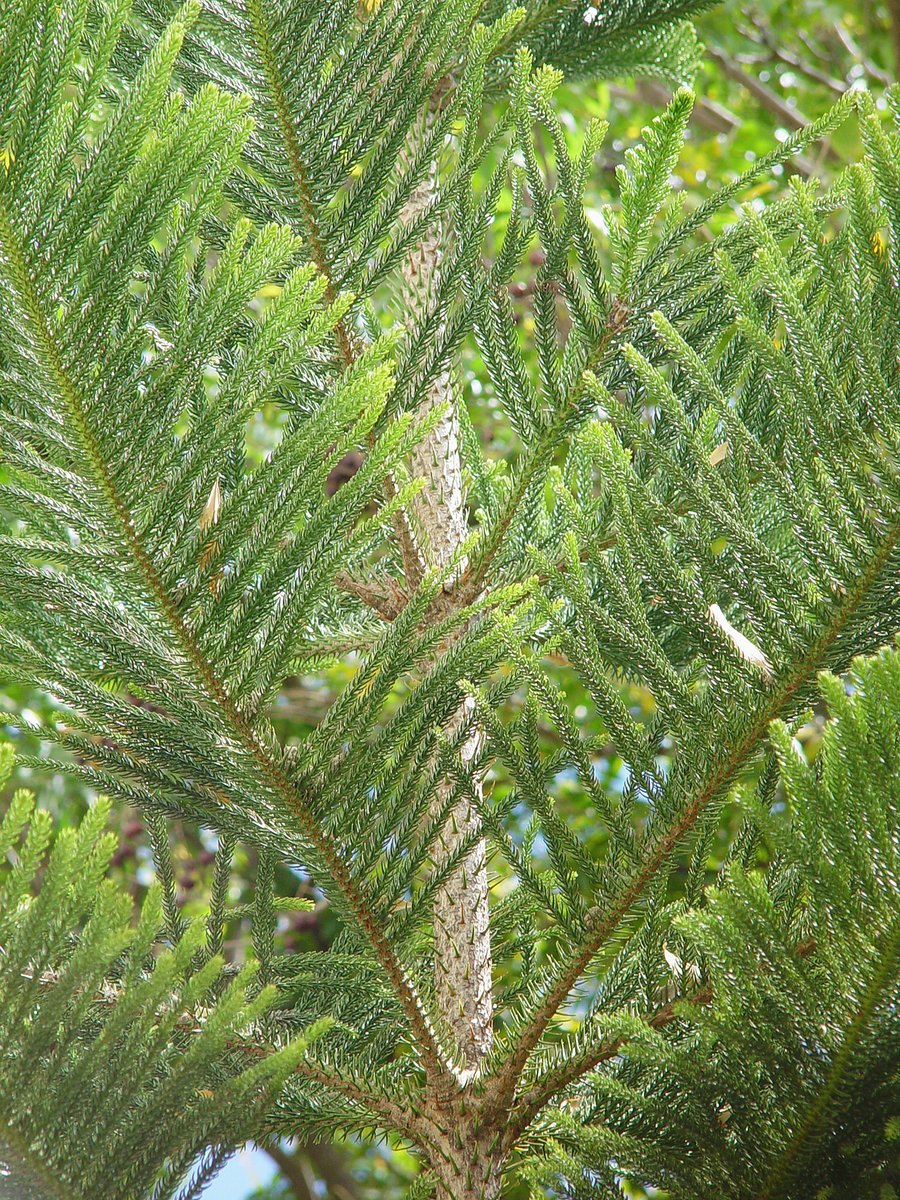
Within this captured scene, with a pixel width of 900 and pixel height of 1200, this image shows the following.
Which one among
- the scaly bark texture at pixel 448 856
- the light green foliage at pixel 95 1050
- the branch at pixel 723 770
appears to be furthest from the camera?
the scaly bark texture at pixel 448 856

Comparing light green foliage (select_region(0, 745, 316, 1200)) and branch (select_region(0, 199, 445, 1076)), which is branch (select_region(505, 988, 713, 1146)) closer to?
branch (select_region(0, 199, 445, 1076))

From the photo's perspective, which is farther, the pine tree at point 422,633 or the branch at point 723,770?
the branch at point 723,770

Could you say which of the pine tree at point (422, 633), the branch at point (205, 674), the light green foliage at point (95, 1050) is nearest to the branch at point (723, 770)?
the pine tree at point (422, 633)

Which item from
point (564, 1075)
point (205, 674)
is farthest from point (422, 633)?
point (564, 1075)

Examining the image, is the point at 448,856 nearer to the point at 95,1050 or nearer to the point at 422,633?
the point at 422,633

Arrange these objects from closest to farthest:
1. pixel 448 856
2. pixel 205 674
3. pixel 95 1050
A: pixel 95 1050 < pixel 205 674 < pixel 448 856

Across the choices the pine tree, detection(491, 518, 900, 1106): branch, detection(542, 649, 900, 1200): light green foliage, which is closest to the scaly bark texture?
the pine tree

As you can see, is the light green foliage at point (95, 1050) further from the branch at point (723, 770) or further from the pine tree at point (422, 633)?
the branch at point (723, 770)

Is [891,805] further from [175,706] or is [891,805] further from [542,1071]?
[175,706]
